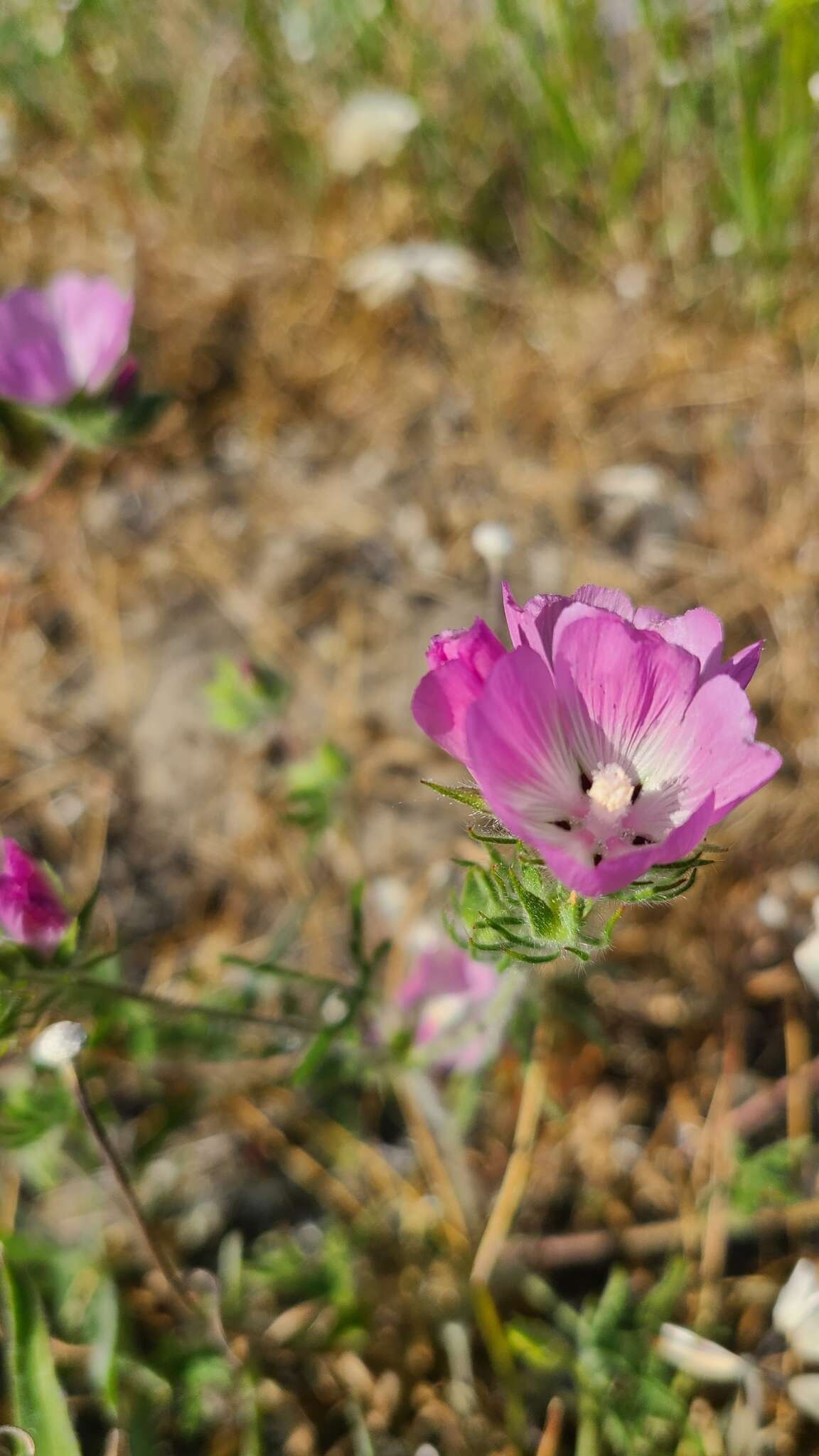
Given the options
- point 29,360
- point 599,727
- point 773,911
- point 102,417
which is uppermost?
point 29,360

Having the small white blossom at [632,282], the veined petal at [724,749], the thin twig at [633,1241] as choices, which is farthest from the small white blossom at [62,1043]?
the small white blossom at [632,282]

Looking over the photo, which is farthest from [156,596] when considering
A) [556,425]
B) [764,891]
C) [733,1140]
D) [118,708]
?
[733,1140]

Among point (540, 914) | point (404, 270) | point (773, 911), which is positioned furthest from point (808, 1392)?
point (404, 270)

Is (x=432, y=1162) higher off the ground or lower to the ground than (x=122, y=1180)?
lower

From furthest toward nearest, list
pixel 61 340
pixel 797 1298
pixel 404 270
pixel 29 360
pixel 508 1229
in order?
1. pixel 404 270
2. pixel 61 340
3. pixel 29 360
4. pixel 508 1229
5. pixel 797 1298

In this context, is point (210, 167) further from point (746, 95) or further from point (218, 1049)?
point (218, 1049)

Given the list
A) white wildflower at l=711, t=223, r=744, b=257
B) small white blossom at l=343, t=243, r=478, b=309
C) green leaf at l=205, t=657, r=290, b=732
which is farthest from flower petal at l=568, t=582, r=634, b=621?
white wildflower at l=711, t=223, r=744, b=257

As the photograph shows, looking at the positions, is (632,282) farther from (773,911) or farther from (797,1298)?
(797,1298)

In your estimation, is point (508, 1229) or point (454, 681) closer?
point (454, 681)
